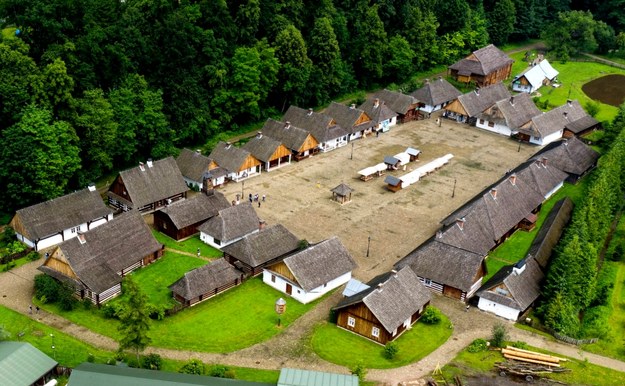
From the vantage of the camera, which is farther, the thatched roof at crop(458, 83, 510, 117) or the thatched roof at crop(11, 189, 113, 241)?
the thatched roof at crop(458, 83, 510, 117)

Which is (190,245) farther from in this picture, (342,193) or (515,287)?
(515,287)

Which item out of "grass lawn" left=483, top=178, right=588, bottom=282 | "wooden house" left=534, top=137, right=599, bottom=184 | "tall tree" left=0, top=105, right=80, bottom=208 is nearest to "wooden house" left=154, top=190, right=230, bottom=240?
"tall tree" left=0, top=105, right=80, bottom=208

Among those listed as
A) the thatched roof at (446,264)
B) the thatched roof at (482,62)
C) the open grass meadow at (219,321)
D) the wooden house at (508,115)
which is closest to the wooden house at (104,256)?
the open grass meadow at (219,321)

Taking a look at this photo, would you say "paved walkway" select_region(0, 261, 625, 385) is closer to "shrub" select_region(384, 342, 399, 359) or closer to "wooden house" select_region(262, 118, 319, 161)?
"shrub" select_region(384, 342, 399, 359)

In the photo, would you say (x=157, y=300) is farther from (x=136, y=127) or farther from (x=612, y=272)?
(x=612, y=272)

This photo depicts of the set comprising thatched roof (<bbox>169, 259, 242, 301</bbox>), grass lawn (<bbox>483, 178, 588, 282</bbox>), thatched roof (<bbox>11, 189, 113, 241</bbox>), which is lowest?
grass lawn (<bbox>483, 178, 588, 282</bbox>)
